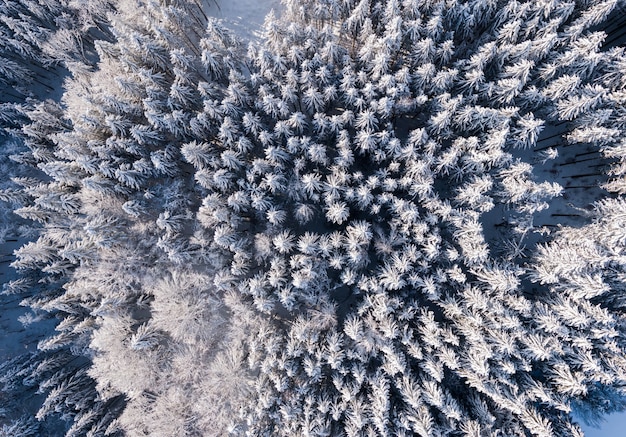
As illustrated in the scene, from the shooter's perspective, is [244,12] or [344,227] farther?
[244,12]

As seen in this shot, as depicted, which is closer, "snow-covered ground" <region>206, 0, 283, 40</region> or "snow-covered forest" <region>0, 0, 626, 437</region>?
"snow-covered forest" <region>0, 0, 626, 437</region>

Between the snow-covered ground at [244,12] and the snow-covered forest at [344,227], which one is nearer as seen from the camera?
the snow-covered forest at [344,227]

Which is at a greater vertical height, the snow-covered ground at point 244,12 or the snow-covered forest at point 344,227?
the snow-covered ground at point 244,12

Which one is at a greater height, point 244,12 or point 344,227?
point 244,12

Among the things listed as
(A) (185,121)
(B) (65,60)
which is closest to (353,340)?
(A) (185,121)

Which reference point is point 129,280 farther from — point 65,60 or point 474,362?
point 474,362
